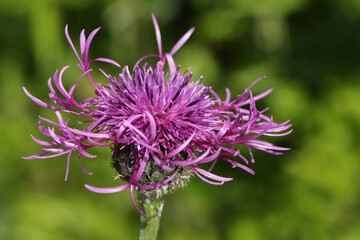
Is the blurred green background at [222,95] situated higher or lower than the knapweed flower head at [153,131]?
lower

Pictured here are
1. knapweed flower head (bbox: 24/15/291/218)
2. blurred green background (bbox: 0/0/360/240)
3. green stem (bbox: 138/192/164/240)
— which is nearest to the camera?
knapweed flower head (bbox: 24/15/291/218)

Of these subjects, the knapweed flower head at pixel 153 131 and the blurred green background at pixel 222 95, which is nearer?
the knapweed flower head at pixel 153 131

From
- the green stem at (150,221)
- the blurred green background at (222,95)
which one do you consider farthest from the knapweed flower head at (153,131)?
the blurred green background at (222,95)

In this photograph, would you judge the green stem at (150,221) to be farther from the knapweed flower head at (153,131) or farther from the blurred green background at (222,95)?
the blurred green background at (222,95)

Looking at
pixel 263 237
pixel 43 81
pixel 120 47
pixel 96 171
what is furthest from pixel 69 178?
pixel 263 237

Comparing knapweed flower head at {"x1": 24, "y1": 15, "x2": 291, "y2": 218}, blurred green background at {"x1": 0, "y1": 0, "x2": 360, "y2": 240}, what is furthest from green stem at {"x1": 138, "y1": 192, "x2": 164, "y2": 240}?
blurred green background at {"x1": 0, "y1": 0, "x2": 360, "y2": 240}

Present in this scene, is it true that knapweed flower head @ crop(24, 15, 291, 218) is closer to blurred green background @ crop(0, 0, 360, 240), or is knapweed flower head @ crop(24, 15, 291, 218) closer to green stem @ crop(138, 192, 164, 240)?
green stem @ crop(138, 192, 164, 240)

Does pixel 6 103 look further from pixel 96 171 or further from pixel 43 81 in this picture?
pixel 96 171

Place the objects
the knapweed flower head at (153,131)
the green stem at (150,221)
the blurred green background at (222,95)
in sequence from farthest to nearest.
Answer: the blurred green background at (222,95) < the green stem at (150,221) < the knapweed flower head at (153,131)

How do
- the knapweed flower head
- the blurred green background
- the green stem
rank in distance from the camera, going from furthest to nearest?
the blurred green background
the green stem
the knapweed flower head
